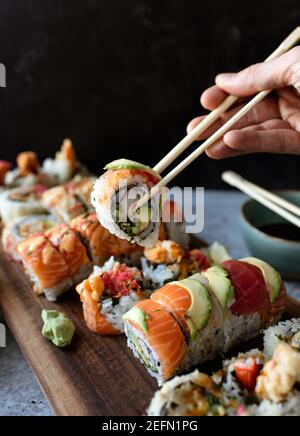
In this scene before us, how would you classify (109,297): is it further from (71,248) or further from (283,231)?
(283,231)

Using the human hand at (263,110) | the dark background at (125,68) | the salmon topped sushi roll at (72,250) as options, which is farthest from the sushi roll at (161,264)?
the dark background at (125,68)

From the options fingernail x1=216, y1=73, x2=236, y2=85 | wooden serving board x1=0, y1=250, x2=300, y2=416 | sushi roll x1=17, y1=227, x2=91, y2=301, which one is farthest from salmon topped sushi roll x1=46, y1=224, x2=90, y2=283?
fingernail x1=216, y1=73, x2=236, y2=85

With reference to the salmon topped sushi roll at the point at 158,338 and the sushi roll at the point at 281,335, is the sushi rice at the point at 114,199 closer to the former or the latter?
the salmon topped sushi roll at the point at 158,338

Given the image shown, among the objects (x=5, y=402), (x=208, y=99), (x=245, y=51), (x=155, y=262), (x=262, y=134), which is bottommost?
(x=5, y=402)

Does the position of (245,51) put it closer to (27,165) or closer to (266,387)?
(27,165)

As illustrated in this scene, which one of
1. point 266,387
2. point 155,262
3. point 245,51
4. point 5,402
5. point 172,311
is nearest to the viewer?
point 266,387

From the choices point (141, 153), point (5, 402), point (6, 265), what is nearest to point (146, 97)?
point (141, 153)
